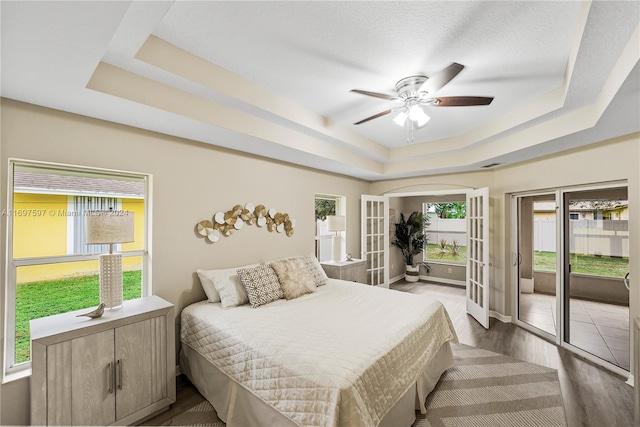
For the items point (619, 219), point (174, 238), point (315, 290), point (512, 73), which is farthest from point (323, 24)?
point (619, 219)

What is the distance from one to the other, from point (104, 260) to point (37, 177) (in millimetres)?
788

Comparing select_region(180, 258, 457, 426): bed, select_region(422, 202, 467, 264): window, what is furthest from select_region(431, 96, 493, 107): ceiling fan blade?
select_region(422, 202, 467, 264): window

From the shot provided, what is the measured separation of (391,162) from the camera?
465 cm

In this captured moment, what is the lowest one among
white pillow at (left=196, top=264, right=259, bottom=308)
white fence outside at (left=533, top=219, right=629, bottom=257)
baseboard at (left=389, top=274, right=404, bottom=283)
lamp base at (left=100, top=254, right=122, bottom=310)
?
baseboard at (left=389, top=274, right=404, bottom=283)

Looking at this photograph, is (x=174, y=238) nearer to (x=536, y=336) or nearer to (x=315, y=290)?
(x=315, y=290)

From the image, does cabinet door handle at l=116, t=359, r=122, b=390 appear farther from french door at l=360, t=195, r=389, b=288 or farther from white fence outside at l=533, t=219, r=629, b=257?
white fence outside at l=533, t=219, r=629, b=257

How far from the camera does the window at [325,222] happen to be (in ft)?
16.3

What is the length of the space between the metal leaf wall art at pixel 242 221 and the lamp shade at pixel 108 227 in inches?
31.9

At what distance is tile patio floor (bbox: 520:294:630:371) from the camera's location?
2818 mm

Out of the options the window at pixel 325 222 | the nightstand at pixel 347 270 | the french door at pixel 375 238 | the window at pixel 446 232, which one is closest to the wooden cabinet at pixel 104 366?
the nightstand at pixel 347 270

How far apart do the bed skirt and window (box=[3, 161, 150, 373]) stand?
3.13 feet

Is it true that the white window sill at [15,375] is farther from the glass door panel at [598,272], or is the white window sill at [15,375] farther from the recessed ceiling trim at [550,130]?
the glass door panel at [598,272]

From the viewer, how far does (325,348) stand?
1.74 metres

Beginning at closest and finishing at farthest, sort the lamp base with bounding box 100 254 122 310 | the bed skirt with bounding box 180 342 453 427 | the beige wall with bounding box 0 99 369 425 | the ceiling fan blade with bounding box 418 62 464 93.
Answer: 1. the ceiling fan blade with bounding box 418 62 464 93
2. the bed skirt with bounding box 180 342 453 427
3. the beige wall with bounding box 0 99 369 425
4. the lamp base with bounding box 100 254 122 310
